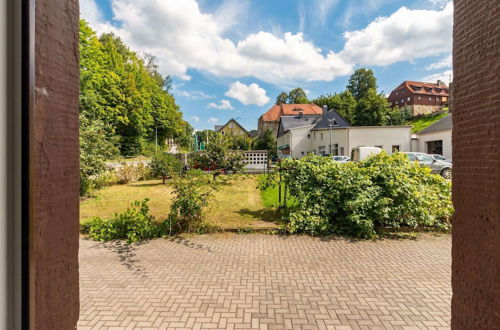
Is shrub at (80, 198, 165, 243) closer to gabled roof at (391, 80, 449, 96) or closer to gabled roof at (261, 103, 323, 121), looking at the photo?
gabled roof at (261, 103, 323, 121)

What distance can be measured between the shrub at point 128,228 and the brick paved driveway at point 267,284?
0.37 metres

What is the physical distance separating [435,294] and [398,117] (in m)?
51.8

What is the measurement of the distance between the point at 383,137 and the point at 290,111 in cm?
3403

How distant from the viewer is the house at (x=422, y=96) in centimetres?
6569

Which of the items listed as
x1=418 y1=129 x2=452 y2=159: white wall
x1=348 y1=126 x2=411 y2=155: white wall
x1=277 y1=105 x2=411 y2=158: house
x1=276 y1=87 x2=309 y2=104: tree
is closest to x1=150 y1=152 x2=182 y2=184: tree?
x1=277 y1=105 x2=411 y2=158: house

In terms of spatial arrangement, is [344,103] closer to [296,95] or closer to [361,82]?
[361,82]

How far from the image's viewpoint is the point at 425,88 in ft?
225

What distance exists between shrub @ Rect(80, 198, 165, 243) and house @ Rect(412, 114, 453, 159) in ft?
94.0

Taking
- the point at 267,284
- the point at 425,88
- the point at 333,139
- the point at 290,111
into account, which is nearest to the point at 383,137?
the point at 333,139

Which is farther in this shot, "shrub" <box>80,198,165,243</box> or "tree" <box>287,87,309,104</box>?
"tree" <box>287,87,309,104</box>

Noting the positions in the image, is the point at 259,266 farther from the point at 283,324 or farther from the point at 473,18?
the point at 473,18

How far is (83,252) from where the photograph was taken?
17.9 ft

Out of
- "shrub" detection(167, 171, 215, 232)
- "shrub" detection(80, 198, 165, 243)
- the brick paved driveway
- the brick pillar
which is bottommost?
the brick paved driveway

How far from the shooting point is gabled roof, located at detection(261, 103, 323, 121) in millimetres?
62438
